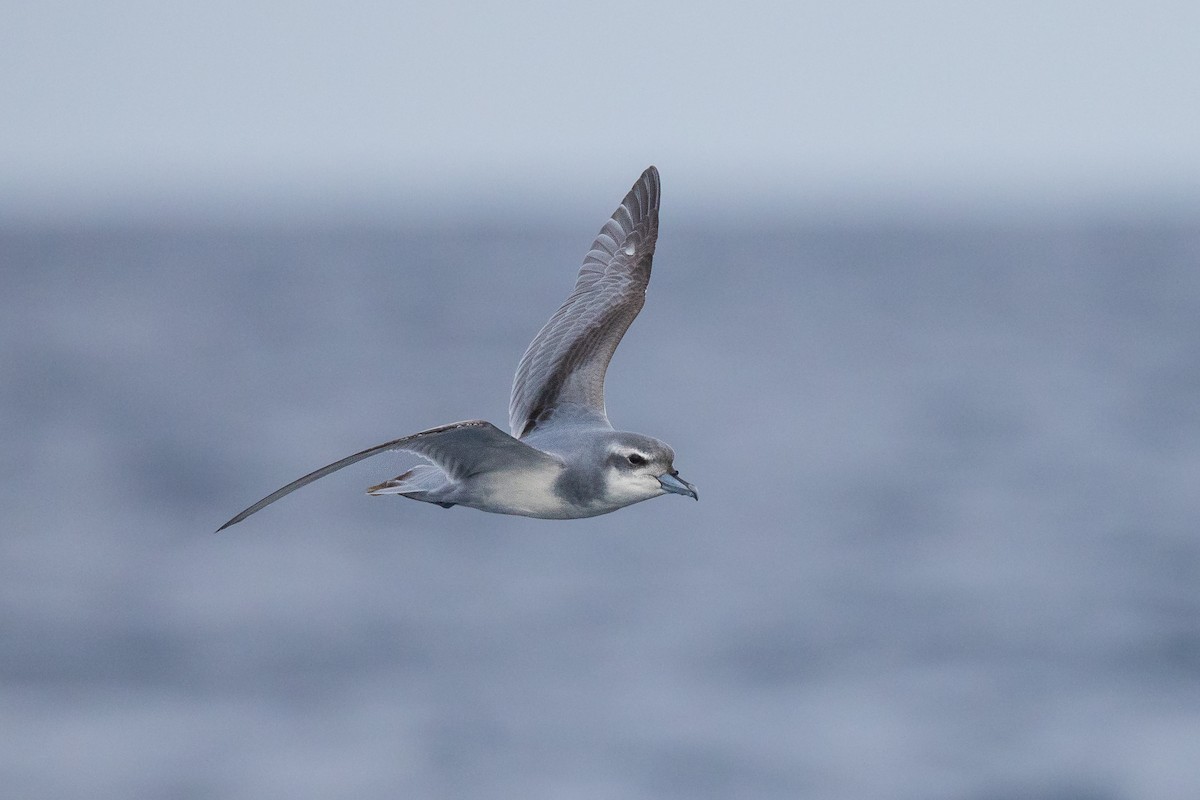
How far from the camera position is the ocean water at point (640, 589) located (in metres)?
34.6

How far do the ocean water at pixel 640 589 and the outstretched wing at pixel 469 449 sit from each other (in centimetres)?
95

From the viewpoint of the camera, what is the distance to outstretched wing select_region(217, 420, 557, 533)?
13221 mm

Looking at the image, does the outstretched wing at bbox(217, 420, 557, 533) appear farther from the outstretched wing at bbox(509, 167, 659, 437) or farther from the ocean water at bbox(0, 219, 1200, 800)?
the outstretched wing at bbox(509, 167, 659, 437)

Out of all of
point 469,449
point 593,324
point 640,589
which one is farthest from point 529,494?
point 640,589

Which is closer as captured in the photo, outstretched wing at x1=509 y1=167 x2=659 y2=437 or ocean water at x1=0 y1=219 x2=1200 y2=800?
outstretched wing at x1=509 y1=167 x2=659 y2=437

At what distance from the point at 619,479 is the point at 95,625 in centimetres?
3243

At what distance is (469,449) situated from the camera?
14.0m

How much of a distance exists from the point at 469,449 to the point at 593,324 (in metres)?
3.10

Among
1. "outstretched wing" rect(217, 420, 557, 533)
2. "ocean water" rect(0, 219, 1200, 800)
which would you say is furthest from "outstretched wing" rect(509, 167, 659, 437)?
"ocean water" rect(0, 219, 1200, 800)

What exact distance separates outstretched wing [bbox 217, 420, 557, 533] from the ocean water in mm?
946

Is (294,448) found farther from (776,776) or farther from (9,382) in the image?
(776,776)

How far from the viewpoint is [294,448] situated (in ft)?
197

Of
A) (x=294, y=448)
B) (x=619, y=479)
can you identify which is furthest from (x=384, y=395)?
(x=619, y=479)

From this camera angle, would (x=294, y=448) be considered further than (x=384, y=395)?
No
